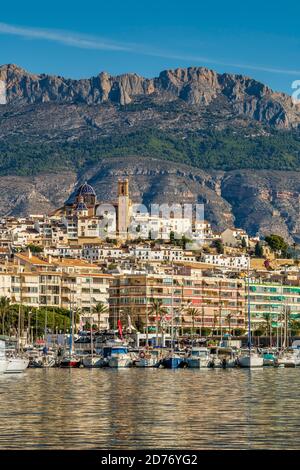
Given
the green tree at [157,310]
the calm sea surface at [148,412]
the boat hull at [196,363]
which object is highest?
the green tree at [157,310]

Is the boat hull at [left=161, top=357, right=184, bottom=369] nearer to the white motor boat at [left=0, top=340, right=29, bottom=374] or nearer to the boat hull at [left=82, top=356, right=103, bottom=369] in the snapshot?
the boat hull at [left=82, top=356, right=103, bottom=369]

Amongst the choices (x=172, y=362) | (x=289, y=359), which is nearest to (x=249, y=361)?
(x=172, y=362)

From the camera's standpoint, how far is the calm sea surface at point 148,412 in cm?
5106

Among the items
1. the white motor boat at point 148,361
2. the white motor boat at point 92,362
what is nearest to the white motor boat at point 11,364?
the white motor boat at point 92,362

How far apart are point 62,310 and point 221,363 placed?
6083 cm

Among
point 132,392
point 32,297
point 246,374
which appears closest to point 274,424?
point 132,392

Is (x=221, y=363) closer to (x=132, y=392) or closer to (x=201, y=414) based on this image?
(x=132, y=392)

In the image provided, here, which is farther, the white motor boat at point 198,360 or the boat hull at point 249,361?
Answer: the boat hull at point 249,361

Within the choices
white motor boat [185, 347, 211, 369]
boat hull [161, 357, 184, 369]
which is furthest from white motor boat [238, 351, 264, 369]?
boat hull [161, 357, 184, 369]

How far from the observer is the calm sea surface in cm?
5106

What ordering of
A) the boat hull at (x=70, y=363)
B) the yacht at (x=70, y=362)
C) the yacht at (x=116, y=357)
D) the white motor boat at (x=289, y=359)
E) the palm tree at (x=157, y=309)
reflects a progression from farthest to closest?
1. the palm tree at (x=157, y=309)
2. the white motor boat at (x=289, y=359)
3. the yacht at (x=70, y=362)
4. the boat hull at (x=70, y=363)
5. the yacht at (x=116, y=357)

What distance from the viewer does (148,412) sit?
211 feet

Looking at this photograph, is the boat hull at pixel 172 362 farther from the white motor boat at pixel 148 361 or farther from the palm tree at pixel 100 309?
the palm tree at pixel 100 309

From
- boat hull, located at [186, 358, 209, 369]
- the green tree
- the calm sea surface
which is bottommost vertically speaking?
the calm sea surface
